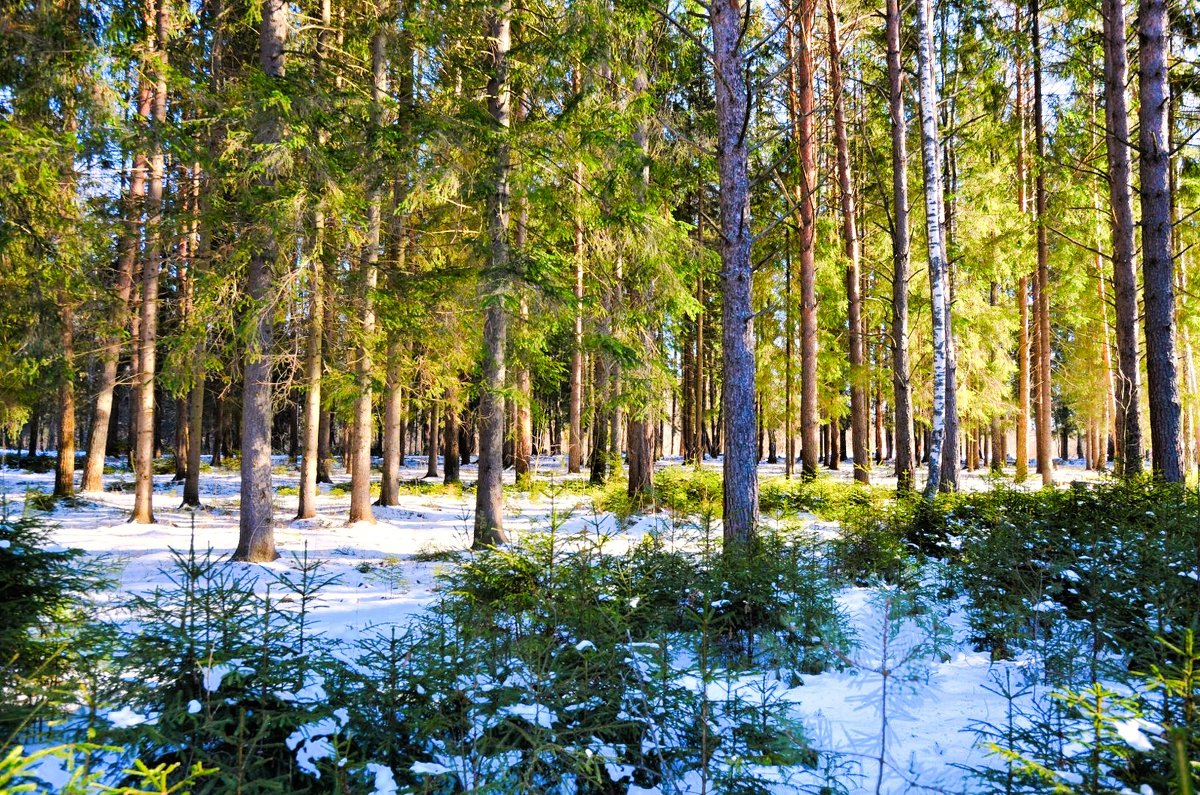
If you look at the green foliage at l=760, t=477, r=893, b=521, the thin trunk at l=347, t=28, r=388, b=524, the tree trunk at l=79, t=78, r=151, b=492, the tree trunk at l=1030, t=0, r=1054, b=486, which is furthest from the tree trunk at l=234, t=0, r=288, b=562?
the tree trunk at l=1030, t=0, r=1054, b=486

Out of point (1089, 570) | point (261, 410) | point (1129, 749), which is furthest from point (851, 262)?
point (1129, 749)

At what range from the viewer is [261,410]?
9.23 meters

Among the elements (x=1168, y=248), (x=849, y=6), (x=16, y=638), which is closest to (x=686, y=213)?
(x=849, y=6)

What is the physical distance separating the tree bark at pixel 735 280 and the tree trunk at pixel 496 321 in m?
3.63

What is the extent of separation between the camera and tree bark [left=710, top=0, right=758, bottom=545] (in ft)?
21.7

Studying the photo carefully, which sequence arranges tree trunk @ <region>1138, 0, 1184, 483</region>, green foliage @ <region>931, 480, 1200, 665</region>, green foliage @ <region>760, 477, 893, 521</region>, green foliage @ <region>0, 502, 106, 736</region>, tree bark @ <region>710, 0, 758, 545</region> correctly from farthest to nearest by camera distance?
green foliage @ <region>760, 477, 893, 521</region> < tree trunk @ <region>1138, 0, 1184, 483</region> < tree bark @ <region>710, 0, 758, 545</region> < green foliage @ <region>931, 480, 1200, 665</region> < green foliage @ <region>0, 502, 106, 736</region>

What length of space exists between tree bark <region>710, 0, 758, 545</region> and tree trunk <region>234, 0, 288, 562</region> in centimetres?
609

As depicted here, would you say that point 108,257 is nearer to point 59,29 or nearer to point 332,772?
point 59,29

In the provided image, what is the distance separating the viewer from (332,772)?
7.84ft

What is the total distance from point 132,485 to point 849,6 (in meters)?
22.9

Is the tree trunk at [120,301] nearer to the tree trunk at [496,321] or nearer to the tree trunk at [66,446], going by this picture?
the tree trunk at [66,446]

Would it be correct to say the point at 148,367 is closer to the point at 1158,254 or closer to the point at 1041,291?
the point at 1158,254

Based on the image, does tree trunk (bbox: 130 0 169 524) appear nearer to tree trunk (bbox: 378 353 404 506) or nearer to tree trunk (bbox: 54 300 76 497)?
tree trunk (bbox: 54 300 76 497)

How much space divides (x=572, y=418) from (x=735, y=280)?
12.0 m
